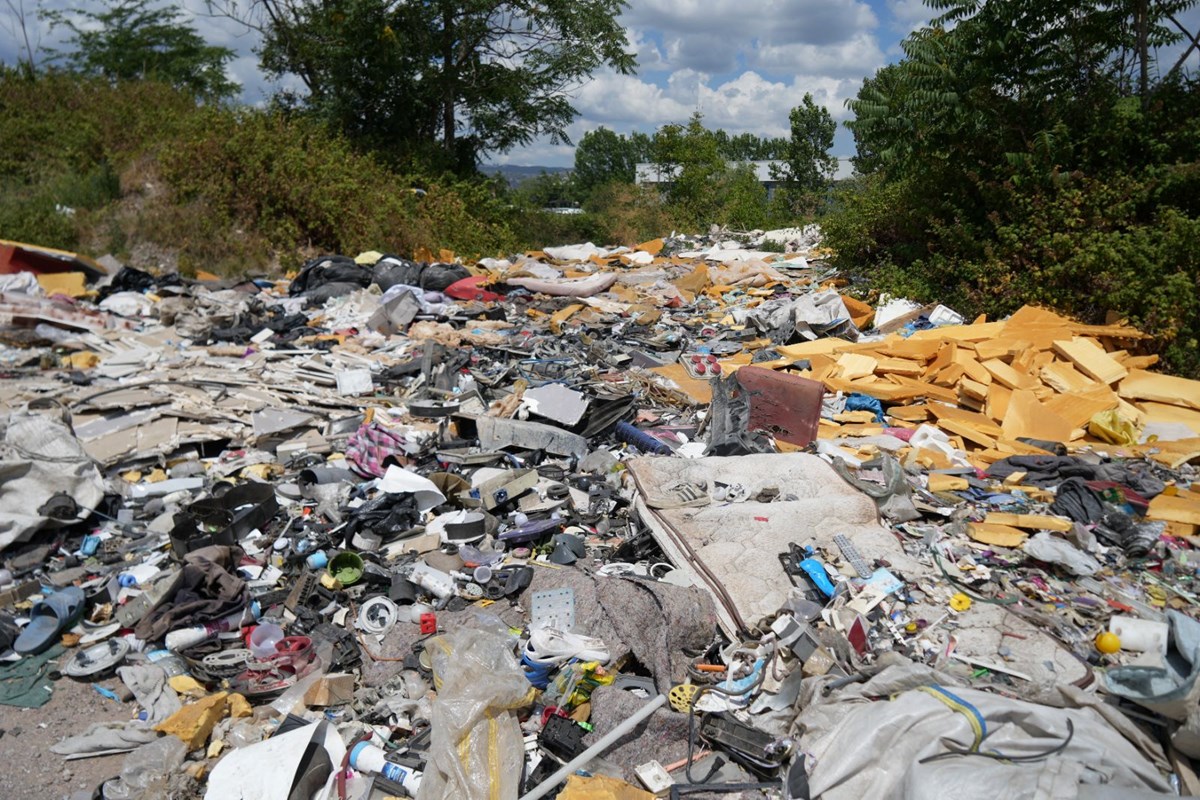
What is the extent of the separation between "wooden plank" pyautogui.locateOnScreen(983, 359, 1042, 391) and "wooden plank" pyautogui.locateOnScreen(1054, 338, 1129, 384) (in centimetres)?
52

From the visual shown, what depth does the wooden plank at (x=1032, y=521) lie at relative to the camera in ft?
14.5

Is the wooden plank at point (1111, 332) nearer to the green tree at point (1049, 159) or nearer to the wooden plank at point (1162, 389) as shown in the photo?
the green tree at point (1049, 159)

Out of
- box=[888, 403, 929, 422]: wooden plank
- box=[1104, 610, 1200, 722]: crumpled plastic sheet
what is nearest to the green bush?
box=[888, 403, 929, 422]: wooden plank

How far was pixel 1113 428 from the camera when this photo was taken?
6.25 m

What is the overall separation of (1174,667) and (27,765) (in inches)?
177

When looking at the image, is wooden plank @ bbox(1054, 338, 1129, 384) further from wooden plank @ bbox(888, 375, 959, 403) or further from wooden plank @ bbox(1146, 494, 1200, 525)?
→ wooden plank @ bbox(1146, 494, 1200, 525)

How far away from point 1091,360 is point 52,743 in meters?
8.15

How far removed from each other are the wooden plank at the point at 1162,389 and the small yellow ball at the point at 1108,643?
14.6 ft

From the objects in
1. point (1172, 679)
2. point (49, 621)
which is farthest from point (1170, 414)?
point (49, 621)

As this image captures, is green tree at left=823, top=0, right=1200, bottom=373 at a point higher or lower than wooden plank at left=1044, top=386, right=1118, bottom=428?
higher

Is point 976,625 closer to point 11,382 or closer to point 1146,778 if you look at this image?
point 1146,778

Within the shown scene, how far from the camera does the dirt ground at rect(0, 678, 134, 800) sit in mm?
3076

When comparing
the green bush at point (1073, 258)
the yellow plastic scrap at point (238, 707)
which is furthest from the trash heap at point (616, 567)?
the green bush at point (1073, 258)

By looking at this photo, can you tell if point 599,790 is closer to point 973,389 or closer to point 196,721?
point 196,721
